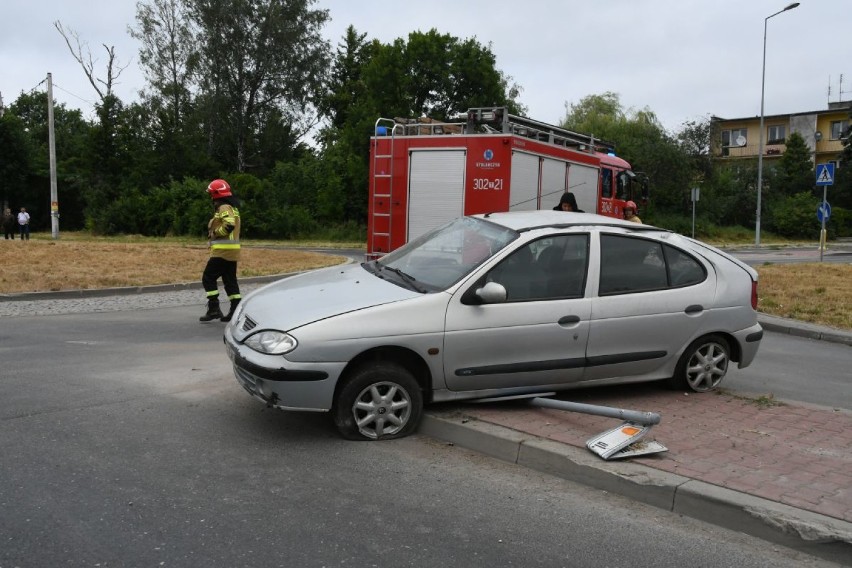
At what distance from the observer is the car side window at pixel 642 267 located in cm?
580

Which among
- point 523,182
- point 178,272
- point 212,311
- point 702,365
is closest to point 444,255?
point 702,365

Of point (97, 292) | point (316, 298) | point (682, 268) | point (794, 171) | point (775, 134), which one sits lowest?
point (97, 292)

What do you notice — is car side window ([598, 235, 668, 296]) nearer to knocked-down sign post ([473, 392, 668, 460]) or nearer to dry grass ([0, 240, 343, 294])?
knocked-down sign post ([473, 392, 668, 460])

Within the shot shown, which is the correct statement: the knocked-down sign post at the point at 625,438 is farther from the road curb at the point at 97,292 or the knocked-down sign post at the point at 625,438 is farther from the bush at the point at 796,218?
the bush at the point at 796,218

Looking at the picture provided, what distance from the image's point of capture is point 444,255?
19.2ft

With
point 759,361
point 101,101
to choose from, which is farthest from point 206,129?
point 759,361

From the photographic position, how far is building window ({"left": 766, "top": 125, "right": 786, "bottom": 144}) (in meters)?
59.4

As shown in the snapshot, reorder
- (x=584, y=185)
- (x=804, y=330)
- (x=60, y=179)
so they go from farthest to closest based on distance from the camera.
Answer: (x=60, y=179) → (x=584, y=185) → (x=804, y=330)

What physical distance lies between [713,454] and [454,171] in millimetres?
9220

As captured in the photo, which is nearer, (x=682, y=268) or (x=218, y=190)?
(x=682, y=268)

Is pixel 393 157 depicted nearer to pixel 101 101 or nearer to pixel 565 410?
pixel 565 410

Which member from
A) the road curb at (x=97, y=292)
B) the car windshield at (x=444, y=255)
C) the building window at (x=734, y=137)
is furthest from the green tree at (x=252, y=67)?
the car windshield at (x=444, y=255)

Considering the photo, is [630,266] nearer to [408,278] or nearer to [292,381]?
[408,278]

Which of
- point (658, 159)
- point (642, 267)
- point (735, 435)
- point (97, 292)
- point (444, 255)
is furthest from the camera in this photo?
point (658, 159)
